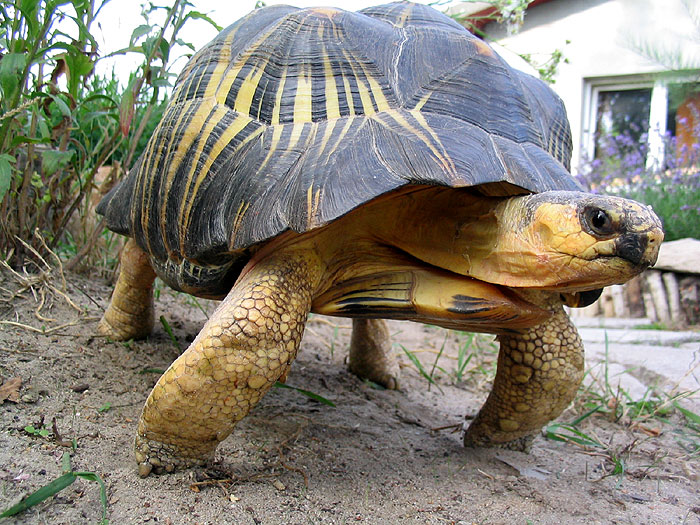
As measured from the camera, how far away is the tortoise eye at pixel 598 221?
129 centimetres

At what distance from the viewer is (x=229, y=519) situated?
138 centimetres

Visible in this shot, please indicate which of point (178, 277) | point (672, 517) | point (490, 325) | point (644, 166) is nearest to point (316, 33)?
point (178, 277)

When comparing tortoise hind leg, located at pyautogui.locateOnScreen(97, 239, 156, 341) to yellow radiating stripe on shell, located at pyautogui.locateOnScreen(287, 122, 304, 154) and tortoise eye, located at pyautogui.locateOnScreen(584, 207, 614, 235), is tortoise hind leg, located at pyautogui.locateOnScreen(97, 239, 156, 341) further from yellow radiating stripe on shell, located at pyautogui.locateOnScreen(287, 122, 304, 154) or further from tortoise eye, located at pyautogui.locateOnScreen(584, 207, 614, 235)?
tortoise eye, located at pyautogui.locateOnScreen(584, 207, 614, 235)

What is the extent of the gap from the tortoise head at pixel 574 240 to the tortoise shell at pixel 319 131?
0.37 feet

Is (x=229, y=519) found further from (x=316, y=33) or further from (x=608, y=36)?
(x=608, y=36)

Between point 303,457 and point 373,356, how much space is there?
118 centimetres

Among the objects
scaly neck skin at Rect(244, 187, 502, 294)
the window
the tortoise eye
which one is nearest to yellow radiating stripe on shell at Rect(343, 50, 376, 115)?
scaly neck skin at Rect(244, 187, 502, 294)

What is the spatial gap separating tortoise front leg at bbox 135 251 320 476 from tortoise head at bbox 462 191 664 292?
0.58 meters

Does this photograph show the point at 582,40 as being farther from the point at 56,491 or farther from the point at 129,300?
the point at 56,491

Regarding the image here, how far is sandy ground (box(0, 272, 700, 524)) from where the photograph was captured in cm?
146

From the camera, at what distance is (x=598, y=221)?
1.30m

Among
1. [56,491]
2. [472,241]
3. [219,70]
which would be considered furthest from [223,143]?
[56,491]

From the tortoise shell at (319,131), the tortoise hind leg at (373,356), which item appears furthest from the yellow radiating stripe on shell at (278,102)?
the tortoise hind leg at (373,356)

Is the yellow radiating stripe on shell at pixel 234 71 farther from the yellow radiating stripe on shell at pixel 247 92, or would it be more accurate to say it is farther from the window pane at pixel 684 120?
the window pane at pixel 684 120
